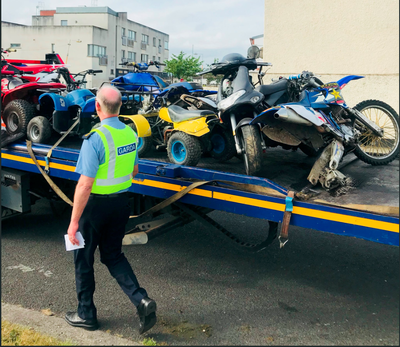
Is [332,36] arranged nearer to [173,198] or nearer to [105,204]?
[173,198]

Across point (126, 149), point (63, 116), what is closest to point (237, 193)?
point (126, 149)

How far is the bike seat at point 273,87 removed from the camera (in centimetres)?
425

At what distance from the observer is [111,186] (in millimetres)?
3078

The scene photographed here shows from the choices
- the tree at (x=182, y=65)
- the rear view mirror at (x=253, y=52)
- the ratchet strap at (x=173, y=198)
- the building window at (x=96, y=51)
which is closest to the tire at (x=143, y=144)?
the ratchet strap at (x=173, y=198)

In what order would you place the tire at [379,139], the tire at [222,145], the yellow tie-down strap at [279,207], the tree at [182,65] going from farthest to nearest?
the tree at [182,65] → the tire at [222,145] → the tire at [379,139] → the yellow tie-down strap at [279,207]

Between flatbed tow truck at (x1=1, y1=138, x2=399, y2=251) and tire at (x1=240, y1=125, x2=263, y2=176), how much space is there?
0.15 metres

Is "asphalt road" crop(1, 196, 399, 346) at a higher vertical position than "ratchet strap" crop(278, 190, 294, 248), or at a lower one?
lower

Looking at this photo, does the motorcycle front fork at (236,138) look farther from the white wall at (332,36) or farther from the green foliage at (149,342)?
the green foliage at (149,342)

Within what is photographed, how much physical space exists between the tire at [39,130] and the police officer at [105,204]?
7.13 ft

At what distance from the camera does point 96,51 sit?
33875 mm

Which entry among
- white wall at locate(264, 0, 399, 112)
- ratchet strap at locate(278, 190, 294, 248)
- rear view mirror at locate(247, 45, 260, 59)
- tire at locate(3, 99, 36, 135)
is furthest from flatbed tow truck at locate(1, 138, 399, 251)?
white wall at locate(264, 0, 399, 112)

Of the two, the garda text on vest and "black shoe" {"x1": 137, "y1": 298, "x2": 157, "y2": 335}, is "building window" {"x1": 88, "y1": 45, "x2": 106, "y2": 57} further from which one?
"black shoe" {"x1": 137, "y1": 298, "x2": 157, "y2": 335}

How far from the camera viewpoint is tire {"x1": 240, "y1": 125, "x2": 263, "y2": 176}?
375 centimetres

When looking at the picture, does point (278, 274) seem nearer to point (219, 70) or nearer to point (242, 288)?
point (242, 288)
